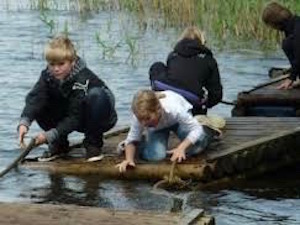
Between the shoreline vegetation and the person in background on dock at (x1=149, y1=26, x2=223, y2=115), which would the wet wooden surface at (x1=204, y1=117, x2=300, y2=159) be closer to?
the person in background on dock at (x1=149, y1=26, x2=223, y2=115)

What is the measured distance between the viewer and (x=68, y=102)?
7871mm

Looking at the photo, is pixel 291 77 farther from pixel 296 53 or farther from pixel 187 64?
pixel 187 64

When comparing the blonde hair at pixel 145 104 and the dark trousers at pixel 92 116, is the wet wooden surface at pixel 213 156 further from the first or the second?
the blonde hair at pixel 145 104

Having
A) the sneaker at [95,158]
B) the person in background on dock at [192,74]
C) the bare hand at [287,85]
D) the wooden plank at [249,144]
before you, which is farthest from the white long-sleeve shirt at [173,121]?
the bare hand at [287,85]

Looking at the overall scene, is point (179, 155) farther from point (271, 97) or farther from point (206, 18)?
point (206, 18)

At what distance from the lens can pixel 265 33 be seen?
54.0 ft

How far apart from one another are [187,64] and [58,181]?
5.47 feet

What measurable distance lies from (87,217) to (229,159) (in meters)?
2.60

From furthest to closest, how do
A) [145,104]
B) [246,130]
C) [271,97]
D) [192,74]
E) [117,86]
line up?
[117,86] → [271,97] → [246,130] → [192,74] → [145,104]

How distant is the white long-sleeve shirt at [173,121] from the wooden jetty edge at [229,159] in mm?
224

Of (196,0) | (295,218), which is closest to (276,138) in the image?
(295,218)

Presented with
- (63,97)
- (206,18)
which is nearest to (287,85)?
(63,97)

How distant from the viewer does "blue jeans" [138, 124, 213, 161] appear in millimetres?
7863

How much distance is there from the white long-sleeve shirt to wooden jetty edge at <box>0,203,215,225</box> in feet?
6.77
